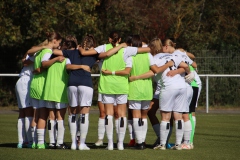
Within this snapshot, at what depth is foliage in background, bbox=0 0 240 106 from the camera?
95.6 feet

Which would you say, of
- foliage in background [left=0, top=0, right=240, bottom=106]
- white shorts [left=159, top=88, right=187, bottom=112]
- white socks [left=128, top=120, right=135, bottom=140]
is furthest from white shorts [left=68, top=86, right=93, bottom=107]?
foliage in background [left=0, top=0, right=240, bottom=106]

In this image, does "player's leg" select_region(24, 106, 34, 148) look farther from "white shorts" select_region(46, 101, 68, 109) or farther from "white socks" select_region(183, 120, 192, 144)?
"white socks" select_region(183, 120, 192, 144)

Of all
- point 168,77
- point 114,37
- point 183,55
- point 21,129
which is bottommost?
point 21,129

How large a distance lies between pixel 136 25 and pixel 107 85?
63.0 ft

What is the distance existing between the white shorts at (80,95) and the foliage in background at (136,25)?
15074 mm

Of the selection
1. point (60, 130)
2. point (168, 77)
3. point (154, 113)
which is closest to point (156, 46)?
point (168, 77)

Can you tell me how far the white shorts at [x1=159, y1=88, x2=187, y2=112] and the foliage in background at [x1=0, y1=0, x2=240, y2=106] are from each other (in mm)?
15140

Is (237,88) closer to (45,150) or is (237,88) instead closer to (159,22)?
(159,22)

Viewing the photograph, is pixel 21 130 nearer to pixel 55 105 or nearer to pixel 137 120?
pixel 55 105

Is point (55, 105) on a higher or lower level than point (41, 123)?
higher

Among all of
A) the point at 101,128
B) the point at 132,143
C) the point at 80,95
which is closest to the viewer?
the point at 80,95

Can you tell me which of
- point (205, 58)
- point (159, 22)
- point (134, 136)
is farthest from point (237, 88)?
point (134, 136)

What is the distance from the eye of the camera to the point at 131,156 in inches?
516

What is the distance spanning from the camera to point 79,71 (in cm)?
1389
